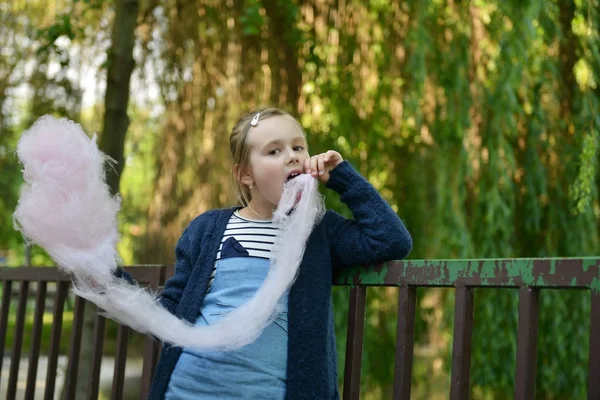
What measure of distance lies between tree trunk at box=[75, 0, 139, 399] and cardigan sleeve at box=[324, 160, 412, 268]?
7.21 ft

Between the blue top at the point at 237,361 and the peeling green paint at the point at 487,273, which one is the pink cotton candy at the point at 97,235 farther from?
the peeling green paint at the point at 487,273

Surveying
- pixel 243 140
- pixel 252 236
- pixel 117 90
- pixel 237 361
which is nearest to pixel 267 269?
pixel 252 236

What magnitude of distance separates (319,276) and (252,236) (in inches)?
9.1

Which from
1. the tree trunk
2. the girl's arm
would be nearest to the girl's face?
the girl's arm

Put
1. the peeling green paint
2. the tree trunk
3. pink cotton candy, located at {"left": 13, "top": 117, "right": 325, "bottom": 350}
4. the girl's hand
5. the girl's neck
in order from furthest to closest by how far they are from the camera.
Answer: the tree trunk
the girl's neck
the girl's hand
pink cotton candy, located at {"left": 13, "top": 117, "right": 325, "bottom": 350}
the peeling green paint

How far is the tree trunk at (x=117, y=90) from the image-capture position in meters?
3.89

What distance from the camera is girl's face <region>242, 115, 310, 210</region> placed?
6.34 ft

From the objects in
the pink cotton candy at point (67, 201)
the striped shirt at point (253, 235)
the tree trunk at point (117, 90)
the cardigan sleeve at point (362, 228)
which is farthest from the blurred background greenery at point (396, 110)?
the pink cotton candy at point (67, 201)

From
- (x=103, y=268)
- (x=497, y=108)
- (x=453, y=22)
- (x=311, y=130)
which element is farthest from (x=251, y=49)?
(x=103, y=268)

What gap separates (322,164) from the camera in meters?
1.91

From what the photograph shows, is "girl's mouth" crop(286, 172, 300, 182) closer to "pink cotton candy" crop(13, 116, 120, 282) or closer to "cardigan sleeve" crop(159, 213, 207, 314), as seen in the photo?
"cardigan sleeve" crop(159, 213, 207, 314)

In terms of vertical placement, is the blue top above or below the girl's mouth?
below

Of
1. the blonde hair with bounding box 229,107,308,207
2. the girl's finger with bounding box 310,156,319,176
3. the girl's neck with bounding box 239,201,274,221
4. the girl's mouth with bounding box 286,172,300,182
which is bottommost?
the girl's neck with bounding box 239,201,274,221

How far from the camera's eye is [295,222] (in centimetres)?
183
